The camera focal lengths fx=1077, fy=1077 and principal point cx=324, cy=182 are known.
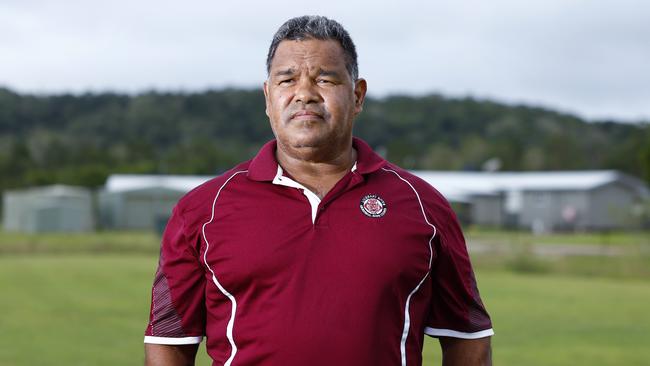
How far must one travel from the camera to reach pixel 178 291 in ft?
9.84

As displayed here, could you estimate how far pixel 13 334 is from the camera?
51.4 feet

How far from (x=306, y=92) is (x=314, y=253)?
17.5 inches

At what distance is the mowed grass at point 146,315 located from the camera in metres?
14.0

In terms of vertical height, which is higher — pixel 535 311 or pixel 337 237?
pixel 337 237

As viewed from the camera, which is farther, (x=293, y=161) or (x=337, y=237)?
(x=293, y=161)

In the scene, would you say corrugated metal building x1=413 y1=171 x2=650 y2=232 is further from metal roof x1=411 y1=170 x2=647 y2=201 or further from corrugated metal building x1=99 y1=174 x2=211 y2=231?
corrugated metal building x1=99 y1=174 x2=211 y2=231

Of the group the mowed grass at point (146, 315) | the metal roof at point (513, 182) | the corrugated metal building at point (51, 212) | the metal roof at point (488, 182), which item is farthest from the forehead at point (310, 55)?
the metal roof at point (513, 182)

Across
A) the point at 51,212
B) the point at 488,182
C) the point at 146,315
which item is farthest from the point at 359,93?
the point at 488,182

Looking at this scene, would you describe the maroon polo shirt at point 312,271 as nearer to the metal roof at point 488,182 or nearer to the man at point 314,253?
the man at point 314,253

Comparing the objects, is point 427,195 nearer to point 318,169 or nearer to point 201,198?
point 318,169

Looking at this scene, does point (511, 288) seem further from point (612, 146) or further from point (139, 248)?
point (612, 146)

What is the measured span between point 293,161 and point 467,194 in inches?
2618

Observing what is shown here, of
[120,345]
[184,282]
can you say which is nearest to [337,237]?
[184,282]

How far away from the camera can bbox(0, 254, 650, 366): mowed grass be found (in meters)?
14.0
